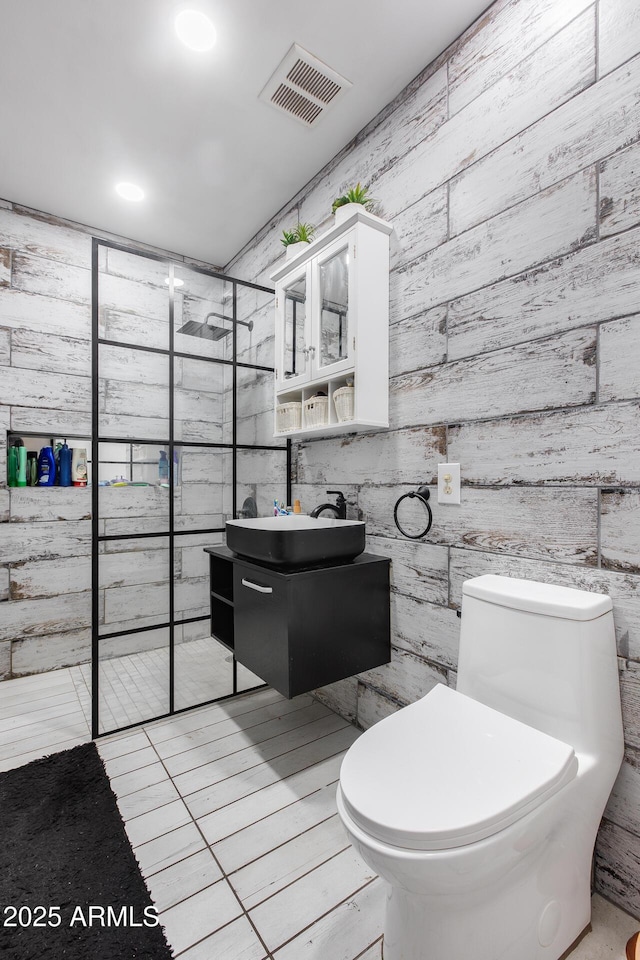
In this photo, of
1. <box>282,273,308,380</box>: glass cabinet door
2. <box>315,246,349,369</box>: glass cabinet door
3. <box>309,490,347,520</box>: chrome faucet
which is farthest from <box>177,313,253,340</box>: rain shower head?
<box>309,490,347,520</box>: chrome faucet

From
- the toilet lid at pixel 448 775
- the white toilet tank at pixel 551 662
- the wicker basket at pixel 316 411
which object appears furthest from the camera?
the wicker basket at pixel 316 411

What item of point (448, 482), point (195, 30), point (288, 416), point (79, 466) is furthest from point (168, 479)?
point (195, 30)

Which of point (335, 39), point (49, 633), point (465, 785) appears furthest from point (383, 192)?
point (49, 633)

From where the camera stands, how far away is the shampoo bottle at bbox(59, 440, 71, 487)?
8.93ft

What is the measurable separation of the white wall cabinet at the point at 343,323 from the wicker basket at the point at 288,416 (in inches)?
1.8

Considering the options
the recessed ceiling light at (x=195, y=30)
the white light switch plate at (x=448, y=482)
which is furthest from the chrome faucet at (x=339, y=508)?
the recessed ceiling light at (x=195, y=30)

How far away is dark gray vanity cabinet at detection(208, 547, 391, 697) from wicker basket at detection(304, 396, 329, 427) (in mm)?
627

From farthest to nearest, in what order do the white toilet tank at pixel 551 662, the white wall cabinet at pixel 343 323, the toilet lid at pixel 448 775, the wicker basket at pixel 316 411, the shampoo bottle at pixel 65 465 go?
1. the shampoo bottle at pixel 65 465
2. the wicker basket at pixel 316 411
3. the white wall cabinet at pixel 343 323
4. the white toilet tank at pixel 551 662
5. the toilet lid at pixel 448 775

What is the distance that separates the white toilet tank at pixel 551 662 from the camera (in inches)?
43.8

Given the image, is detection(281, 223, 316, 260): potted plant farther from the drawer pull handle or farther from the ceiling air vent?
the drawer pull handle

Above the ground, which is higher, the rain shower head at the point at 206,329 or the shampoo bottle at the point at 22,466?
the rain shower head at the point at 206,329

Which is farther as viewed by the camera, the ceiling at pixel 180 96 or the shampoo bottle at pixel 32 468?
the shampoo bottle at pixel 32 468

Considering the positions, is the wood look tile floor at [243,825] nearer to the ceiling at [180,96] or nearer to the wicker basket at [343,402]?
the wicker basket at [343,402]

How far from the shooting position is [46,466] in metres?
2.67
